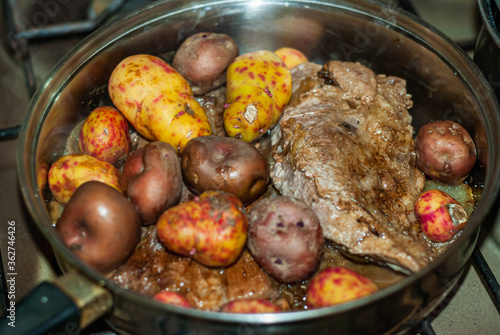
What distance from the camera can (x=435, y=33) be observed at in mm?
1523

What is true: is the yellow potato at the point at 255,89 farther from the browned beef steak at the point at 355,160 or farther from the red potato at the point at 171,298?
the red potato at the point at 171,298

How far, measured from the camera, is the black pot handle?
94 centimetres

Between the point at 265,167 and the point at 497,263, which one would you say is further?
the point at 497,263

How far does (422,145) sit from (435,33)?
14.0 inches

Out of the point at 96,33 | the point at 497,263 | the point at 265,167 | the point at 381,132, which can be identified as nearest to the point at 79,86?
the point at 96,33

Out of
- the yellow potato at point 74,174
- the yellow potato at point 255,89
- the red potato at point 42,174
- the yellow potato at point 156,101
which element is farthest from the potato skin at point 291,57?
the red potato at point 42,174

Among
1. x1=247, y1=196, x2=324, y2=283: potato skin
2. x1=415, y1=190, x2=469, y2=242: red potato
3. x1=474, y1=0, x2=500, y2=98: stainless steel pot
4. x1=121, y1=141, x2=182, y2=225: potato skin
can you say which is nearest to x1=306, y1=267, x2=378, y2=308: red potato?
x1=247, y1=196, x2=324, y2=283: potato skin

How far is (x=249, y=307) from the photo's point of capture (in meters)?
1.14

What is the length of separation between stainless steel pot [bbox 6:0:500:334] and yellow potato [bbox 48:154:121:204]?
0.14 ft

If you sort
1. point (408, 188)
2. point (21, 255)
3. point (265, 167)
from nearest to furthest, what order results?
point (265, 167)
point (408, 188)
point (21, 255)

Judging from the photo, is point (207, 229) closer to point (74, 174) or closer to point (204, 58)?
point (74, 174)

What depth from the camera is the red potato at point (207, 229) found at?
1188 millimetres

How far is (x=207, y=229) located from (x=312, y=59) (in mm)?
958

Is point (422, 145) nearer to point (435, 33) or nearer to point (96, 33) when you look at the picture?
point (435, 33)
